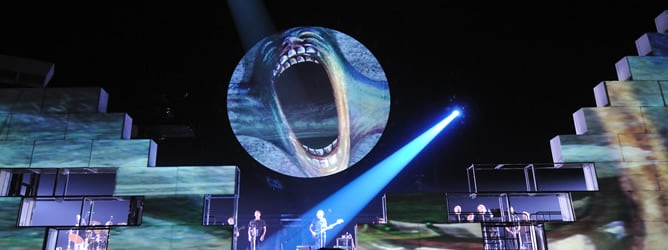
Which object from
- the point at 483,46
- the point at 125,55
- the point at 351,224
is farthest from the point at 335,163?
the point at 125,55

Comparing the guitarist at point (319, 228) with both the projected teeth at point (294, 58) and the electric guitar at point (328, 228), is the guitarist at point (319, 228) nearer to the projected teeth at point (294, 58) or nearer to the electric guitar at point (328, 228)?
the electric guitar at point (328, 228)

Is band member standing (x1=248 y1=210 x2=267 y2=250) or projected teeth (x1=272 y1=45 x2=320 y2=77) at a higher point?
projected teeth (x1=272 y1=45 x2=320 y2=77)

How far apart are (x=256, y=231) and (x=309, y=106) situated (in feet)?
9.88

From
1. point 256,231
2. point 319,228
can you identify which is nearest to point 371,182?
point 319,228

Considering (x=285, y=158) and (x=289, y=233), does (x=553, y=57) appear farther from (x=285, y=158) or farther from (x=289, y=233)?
(x=289, y=233)

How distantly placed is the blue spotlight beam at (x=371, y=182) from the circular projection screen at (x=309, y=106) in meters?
0.74

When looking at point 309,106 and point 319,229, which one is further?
point 319,229

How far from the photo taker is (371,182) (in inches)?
429

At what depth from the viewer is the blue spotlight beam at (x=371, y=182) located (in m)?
10.3

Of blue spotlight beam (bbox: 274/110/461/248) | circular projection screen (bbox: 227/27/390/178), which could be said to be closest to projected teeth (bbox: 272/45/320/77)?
circular projection screen (bbox: 227/27/390/178)

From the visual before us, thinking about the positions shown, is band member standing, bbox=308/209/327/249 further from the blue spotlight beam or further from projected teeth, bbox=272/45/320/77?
projected teeth, bbox=272/45/320/77

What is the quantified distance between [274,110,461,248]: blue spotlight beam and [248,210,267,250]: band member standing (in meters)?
1.39

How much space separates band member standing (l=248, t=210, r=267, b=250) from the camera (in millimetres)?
9797

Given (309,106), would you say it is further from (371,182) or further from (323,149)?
(371,182)
